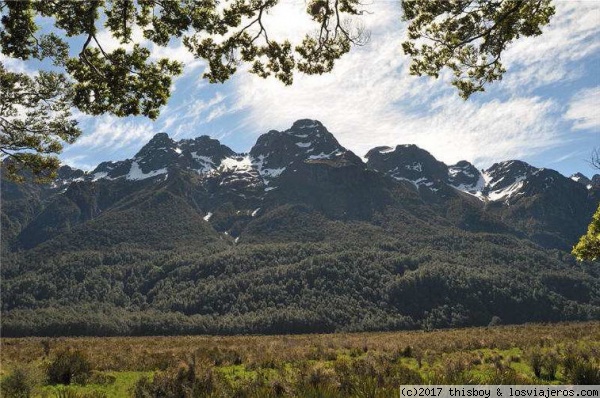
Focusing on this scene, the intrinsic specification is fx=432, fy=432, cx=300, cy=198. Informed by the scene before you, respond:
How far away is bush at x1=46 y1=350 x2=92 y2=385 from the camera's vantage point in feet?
53.2

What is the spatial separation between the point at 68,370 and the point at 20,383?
12.0ft

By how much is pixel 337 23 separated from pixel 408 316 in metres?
179

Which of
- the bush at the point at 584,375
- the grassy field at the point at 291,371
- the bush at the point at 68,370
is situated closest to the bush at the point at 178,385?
the grassy field at the point at 291,371

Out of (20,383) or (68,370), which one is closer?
(20,383)

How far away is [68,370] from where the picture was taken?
16.5m

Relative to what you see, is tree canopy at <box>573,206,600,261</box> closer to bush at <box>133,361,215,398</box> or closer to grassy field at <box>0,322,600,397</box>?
grassy field at <box>0,322,600,397</box>

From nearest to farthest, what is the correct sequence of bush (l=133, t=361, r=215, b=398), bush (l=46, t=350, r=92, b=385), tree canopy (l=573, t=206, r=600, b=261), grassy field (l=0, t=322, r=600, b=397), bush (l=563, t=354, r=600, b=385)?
grassy field (l=0, t=322, r=600, b=397), bush (l=133, t=361, r=215, b=398), bush (l=563, t=354, r=600, b=385), bush (l=46, t=350, r=92, b=385), tree canopy (l=573, t=206, r=600, b=261)

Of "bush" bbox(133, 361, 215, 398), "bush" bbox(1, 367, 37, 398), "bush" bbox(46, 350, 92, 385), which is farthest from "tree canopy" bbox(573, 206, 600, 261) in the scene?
"bush" bbox(1, 367, 37, 398)

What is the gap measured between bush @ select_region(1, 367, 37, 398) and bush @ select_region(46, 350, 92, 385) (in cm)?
292

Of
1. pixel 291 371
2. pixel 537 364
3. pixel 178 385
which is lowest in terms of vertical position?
pixel 291 371

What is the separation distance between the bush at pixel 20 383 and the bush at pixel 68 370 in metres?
2.92

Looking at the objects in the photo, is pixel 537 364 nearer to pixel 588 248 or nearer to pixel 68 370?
pixel 588 248

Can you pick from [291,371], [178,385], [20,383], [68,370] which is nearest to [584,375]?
[291,371]

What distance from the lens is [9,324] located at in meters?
148
